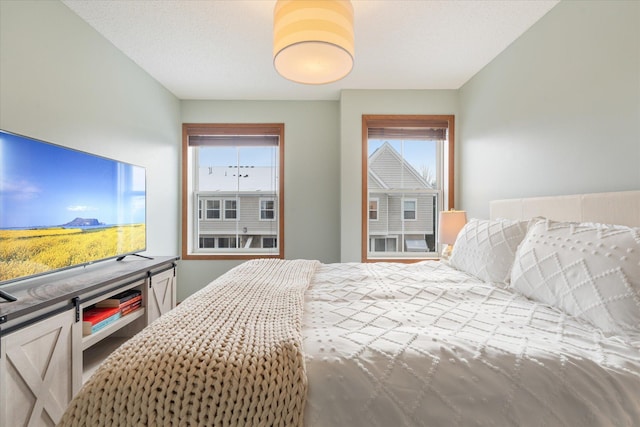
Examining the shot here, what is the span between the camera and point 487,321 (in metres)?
1.04

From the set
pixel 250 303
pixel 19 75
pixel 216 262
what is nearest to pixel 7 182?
pixel 19 75

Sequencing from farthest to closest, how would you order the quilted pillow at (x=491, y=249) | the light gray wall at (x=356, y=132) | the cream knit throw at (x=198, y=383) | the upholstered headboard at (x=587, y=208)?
the light gray wall at (x=356, y=132), the quilted pillow at (x=491, y=249), the upholstered headboard at (x=587, y=208), the cream knit throw at (x=198, y=383)

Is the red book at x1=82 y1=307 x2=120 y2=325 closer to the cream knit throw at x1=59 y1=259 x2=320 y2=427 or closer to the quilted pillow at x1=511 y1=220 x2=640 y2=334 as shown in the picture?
the cream knit throw at x1=59 y1=259 x2=320 y2=427

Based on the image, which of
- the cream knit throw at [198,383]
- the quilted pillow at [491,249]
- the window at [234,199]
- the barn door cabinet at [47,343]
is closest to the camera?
the cream knit throw at [198,383]

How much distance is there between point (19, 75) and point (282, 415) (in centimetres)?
224

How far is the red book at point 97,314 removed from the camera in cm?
171

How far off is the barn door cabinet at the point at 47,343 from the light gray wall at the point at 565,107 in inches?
113

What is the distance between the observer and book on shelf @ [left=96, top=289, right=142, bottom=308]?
1918 mm

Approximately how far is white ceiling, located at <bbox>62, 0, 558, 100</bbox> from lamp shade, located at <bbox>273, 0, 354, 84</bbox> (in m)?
0.49

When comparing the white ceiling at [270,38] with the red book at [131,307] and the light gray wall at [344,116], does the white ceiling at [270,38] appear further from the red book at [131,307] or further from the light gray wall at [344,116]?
the red book at [131,307]

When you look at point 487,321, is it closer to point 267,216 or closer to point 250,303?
point 250,303

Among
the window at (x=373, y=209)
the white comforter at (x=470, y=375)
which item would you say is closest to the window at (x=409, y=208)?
the window at (x=373, y=209)

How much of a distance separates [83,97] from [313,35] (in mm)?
1767

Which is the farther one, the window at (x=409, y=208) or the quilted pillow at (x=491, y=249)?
the window at (x=409, y=208)
